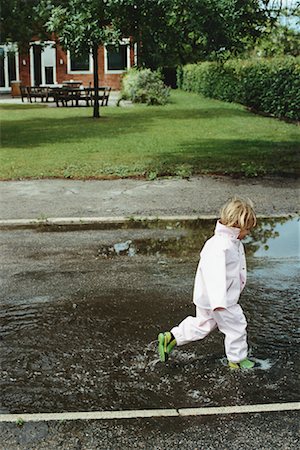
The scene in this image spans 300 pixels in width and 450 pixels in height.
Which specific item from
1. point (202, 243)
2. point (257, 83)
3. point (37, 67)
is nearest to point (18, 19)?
point (257, 83)

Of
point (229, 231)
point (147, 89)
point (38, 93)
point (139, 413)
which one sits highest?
point (147, 89)

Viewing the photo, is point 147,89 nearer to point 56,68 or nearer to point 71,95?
point 71,95

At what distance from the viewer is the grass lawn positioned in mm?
14156

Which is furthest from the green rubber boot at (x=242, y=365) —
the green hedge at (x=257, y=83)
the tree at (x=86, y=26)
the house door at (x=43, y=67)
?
the house door at (x=43, y=67)

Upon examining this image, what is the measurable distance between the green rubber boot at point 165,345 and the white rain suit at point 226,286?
27cm

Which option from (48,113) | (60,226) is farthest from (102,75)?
(60,226)

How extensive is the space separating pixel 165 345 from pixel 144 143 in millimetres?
14574

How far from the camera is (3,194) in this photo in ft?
38.2

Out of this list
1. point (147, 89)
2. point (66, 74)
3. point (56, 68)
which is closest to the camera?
point (147, 89)

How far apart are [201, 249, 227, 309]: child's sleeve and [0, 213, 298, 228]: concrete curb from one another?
492cm

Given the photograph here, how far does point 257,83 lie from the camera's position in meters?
30.6

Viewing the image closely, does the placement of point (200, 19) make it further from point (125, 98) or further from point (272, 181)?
point (125, 98)

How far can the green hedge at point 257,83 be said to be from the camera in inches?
1028

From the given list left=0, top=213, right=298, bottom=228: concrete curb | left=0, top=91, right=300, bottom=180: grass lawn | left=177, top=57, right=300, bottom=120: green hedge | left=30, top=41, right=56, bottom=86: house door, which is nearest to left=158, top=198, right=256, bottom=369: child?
left=0, top=213, right=298, bottom=228: concrete curb
